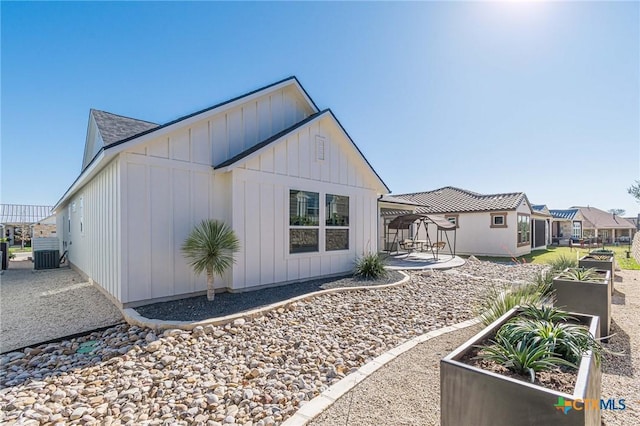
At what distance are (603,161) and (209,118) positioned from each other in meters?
19.7

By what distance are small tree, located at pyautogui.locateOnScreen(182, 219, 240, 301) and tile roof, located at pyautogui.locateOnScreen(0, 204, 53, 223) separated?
121 feet

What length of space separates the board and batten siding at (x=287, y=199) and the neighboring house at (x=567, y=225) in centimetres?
3195

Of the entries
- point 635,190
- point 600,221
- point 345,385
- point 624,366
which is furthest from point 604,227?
point 345,385

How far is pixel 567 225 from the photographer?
33.6m

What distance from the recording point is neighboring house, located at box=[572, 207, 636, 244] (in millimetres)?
36688

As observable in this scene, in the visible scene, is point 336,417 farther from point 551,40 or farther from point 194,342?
point 551,40

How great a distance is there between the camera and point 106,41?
8.47 m

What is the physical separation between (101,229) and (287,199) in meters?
4.80

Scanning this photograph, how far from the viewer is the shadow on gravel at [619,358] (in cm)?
356

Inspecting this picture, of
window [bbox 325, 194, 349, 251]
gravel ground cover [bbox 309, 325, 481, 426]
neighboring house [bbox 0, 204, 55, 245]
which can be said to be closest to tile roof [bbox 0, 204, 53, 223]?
neighboring house [bbox 0, 204, 55, 245]

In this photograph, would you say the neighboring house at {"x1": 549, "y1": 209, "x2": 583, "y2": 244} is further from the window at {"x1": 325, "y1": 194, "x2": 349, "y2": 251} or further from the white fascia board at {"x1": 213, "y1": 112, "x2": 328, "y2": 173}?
the white fascia board at {"x1": 213, "y1": 112, "x2": 328, "y2": 173}

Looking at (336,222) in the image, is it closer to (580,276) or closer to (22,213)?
(580,276)

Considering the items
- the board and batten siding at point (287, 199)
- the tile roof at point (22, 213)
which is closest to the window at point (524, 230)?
the board and batten siding at point (287, 199)

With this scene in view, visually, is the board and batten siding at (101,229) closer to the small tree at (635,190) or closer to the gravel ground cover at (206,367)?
the gravel ground cover at (206,367)
